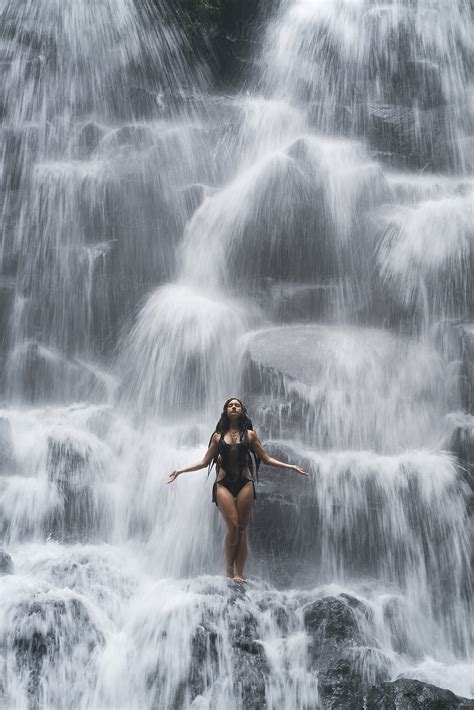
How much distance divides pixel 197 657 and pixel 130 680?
60cm

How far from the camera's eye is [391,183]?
14.7 m

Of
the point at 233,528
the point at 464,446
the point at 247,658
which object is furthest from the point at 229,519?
the point at 464,446

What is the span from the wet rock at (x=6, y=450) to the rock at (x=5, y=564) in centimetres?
196

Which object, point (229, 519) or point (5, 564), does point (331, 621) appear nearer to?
A: point (229, 519)

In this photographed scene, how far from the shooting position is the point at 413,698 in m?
5.60

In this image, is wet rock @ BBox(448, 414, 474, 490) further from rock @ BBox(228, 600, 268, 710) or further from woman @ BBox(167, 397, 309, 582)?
rock @ BBox(228, 600, 268, 710)

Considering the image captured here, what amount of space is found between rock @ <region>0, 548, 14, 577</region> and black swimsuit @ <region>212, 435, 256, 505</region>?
240 centimetres

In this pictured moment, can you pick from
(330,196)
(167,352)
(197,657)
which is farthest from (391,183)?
(197,657)

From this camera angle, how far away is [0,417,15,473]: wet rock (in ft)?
31.9

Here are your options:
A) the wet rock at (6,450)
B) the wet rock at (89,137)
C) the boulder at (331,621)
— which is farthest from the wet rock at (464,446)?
the wet rock at (89,137)

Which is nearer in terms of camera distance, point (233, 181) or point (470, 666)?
point (470, 666)

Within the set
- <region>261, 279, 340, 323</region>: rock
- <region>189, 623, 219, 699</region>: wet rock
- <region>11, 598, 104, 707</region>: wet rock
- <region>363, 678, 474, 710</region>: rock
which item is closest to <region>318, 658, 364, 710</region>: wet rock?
<region>363, 678, 474, 710</region>: rock

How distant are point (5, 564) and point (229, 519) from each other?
7.82 feet

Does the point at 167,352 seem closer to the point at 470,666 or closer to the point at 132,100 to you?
the point at 470,666
